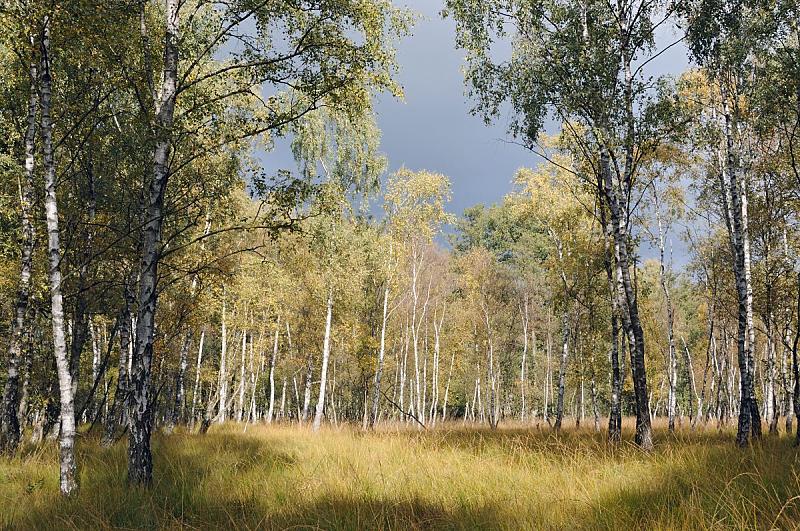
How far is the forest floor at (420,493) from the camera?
13.7 ft

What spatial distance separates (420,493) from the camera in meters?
5.53

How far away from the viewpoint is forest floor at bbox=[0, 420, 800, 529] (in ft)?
13.7

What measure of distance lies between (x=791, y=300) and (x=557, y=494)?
62.1 feet

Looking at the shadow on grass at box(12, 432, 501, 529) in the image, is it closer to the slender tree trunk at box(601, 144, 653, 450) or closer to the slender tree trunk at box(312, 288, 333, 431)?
the slender tree trunk at box(601, 144, 653, 450)

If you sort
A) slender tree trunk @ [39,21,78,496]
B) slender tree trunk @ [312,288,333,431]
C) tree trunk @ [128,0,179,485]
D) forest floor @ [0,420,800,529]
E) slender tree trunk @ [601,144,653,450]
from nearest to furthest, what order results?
forest floor @ [0,420,800,529] → slender tree trunk @ [39,21,78,496] → tree trunk @ [128,0,179,485] → slender tree trunk @ [601,144,653,450] → slender tree trunk @ [312,288,333,431]

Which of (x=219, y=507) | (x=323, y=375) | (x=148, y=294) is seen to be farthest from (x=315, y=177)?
(x=323, y=375)

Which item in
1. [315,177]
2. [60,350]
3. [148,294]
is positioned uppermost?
[315,177]

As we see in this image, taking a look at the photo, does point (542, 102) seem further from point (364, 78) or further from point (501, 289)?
point (501, 289)

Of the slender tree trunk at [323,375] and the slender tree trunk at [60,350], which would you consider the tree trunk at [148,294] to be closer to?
the slender tree trunk at [60,350]

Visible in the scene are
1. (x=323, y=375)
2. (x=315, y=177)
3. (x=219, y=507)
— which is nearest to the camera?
(x=219, y=507)

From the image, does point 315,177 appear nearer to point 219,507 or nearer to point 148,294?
point 148,294

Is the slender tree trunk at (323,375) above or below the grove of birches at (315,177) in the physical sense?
below

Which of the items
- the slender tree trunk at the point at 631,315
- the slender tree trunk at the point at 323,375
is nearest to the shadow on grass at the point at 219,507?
the slender tree trunk at the point at 631,315

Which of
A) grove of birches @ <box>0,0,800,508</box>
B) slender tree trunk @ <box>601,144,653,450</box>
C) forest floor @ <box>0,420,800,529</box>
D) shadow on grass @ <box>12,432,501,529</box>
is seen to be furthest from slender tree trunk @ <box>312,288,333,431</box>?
slender tree trunk @ <box>601,144,653,450</box>
